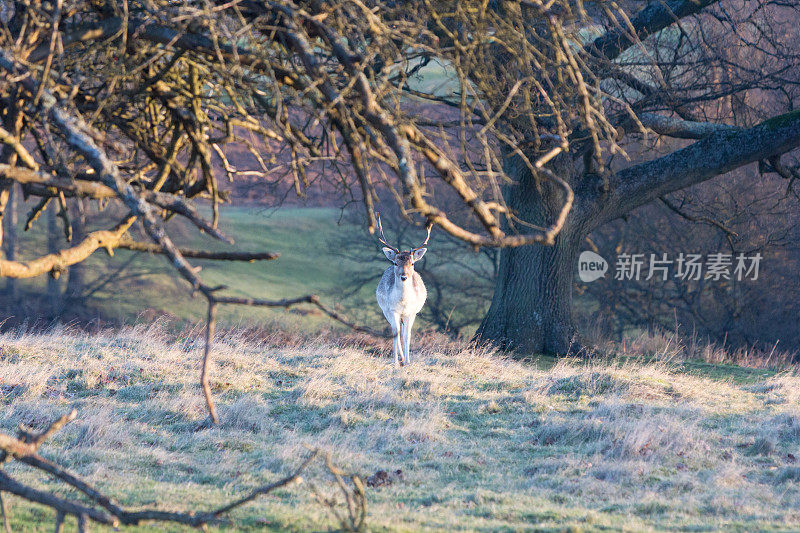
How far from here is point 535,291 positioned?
1666 centimetres

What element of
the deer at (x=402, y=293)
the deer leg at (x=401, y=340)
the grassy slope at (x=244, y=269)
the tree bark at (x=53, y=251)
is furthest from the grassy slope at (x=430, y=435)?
the tree bark at (x=53, y=251)

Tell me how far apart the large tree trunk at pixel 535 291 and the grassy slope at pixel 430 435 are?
292 cm

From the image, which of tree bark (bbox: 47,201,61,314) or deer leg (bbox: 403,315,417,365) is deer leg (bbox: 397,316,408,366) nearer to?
deer leg (bbox: 403,315,417,365)

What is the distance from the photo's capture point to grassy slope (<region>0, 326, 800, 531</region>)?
246 inches

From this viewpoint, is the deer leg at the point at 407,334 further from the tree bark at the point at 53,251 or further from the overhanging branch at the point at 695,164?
the tree bark at the point at 53,251

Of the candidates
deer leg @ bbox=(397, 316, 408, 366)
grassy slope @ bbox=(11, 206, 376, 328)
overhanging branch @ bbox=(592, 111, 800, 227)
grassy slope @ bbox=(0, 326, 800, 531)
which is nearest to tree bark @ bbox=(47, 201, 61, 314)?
grassy slope @ bbox=(11, 206, 376, 328)

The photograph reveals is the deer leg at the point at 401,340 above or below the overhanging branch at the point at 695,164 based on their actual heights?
below

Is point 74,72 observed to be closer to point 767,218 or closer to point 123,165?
point 123,165

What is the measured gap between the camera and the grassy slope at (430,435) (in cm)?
625

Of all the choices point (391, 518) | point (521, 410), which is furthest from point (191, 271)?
point (521, 410)

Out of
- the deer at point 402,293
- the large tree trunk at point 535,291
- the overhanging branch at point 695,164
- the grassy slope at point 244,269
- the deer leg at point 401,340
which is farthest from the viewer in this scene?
the grassy slope at point 244,269

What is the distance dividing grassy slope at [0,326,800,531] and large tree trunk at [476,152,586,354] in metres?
2.92

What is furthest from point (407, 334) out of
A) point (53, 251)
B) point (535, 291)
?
point (53, 251)

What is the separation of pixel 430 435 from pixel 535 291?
324 inches
